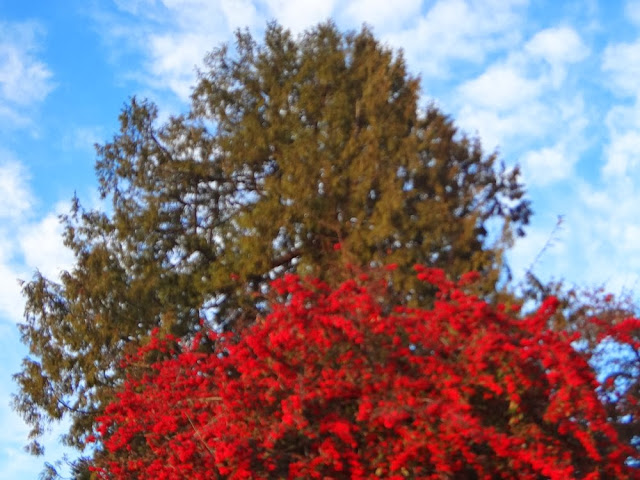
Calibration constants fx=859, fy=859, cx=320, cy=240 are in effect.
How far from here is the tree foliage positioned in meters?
12.6

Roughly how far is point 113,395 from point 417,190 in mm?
5713

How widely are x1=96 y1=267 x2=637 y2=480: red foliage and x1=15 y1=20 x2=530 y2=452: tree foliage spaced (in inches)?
126

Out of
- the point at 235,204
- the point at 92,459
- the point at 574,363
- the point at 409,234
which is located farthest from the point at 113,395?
the point at 574,363

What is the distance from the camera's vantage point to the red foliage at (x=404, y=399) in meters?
7.89

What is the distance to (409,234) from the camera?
40.4ft

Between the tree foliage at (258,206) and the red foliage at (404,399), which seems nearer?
the red foliage at (404,399)

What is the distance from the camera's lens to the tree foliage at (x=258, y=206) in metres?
12.6

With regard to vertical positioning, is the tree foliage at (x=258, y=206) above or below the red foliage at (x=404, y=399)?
above

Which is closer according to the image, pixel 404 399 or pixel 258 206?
pixel 404 399

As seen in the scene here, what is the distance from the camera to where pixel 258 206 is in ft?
45.3

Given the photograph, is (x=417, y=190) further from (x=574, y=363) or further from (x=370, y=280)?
(x=574, y=363)

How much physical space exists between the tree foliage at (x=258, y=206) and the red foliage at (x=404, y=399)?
3208mm

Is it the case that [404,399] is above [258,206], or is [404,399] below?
below

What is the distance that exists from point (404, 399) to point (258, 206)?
20.6 ft
